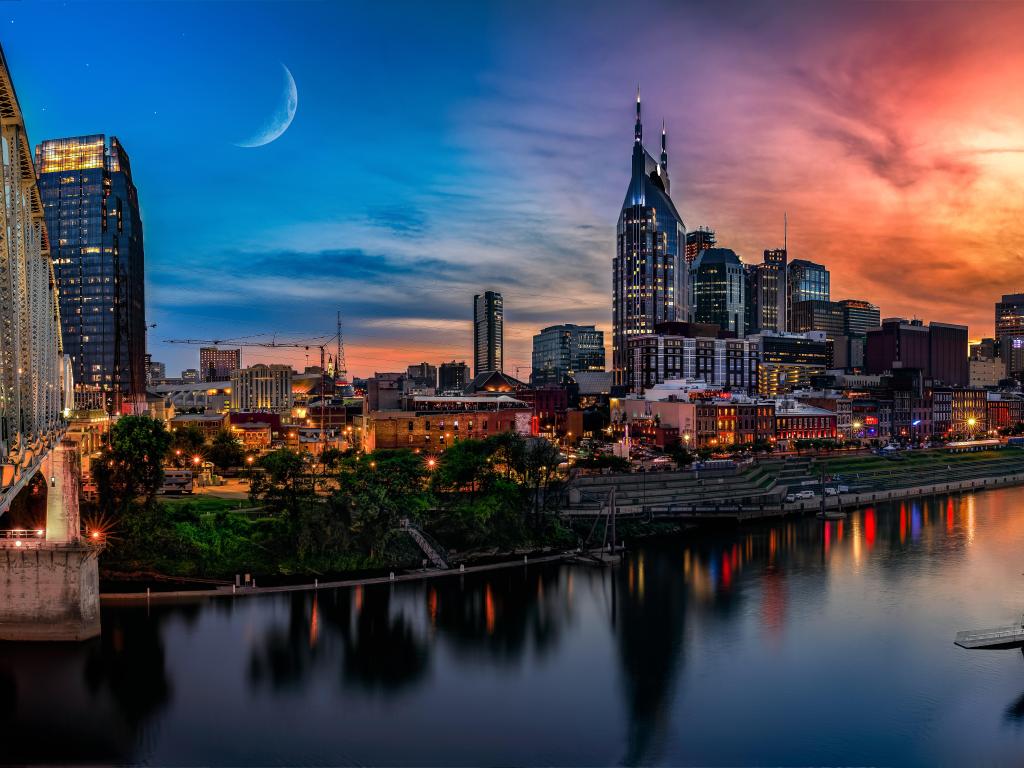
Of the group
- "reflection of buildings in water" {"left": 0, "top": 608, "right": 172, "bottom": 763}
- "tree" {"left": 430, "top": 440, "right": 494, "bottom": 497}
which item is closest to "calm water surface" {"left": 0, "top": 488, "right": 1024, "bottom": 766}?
"reflection of buildings in water" {"left": 0, "top": 608, "right": 172, "bottom": 763}

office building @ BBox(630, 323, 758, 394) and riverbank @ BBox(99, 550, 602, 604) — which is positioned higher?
office building @ BBox(630, 323, 758, 394)

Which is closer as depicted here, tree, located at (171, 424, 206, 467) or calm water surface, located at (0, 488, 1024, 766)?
calm water surface, located at (0, 488, 1024, 766)

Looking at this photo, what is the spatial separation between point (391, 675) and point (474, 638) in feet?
20.1

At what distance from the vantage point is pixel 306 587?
48.7 m

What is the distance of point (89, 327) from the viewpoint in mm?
130250

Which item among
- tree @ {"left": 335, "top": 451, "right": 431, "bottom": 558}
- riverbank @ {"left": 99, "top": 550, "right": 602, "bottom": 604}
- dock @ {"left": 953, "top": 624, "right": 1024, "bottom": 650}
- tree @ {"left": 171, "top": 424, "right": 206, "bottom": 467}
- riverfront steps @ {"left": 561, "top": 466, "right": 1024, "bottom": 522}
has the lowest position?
dock @ {"left": 953, "top": 624, "right": 1024, "bottom": 650}

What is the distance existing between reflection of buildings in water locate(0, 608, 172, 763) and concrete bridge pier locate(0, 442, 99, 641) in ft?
2.94

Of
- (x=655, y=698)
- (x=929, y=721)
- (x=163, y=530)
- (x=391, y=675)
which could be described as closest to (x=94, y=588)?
(x=163, y=530)

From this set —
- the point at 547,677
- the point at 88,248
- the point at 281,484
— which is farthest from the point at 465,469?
the point at 88,248

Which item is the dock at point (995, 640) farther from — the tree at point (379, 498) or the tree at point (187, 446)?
the tree at point (187, 446)

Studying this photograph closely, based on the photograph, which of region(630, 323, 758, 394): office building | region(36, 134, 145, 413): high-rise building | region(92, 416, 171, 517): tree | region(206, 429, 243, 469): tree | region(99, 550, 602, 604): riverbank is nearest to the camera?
region(99, 550, 602, 604): riverbank

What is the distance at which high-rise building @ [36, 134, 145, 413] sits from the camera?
130m

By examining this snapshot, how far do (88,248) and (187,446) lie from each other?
67.1 m

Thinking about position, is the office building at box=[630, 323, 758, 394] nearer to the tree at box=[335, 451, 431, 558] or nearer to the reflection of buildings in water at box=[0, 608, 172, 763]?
the tree at box=[335, 451, 431, 558]
